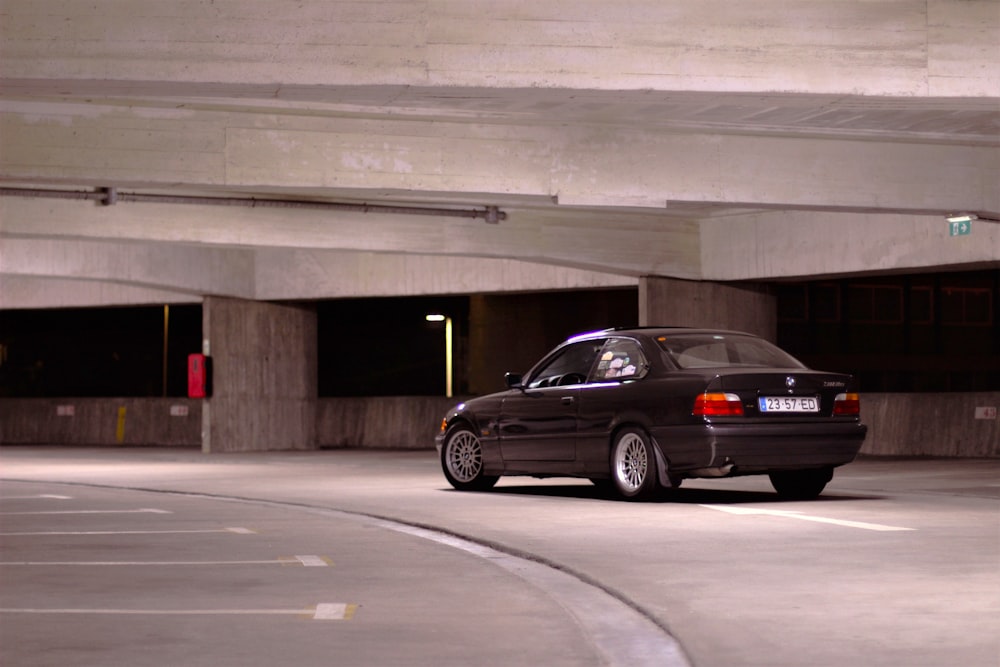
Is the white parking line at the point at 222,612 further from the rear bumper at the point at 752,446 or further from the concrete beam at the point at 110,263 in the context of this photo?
the concrete beam at the point at 110,263

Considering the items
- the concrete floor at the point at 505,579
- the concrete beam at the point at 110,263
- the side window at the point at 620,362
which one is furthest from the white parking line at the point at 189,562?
the concrete beam at the point at 110,263

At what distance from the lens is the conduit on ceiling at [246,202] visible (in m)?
22.3

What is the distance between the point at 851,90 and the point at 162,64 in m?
5.68

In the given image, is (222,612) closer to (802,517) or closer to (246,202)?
(802,517)

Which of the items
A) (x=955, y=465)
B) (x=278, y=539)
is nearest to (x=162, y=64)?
(x=278, y=539)

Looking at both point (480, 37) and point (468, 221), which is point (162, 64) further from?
point (468, 221)

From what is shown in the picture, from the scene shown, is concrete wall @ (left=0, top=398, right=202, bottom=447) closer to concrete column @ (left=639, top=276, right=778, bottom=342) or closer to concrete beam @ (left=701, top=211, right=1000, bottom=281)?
concrete column @ (left=639, top=276, right=778, bottom=342)

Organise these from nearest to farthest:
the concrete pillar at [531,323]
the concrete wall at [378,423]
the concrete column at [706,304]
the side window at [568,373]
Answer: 1. the side window at [568,373]
2. the concrete wall at [378,423]
3. the concrete column at [706,304]
4. the concrete pillar at [531,323]

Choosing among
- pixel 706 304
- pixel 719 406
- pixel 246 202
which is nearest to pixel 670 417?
pixel 719 406

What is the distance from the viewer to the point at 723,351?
1545cm

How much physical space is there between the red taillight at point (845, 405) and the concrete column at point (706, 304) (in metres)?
13.1

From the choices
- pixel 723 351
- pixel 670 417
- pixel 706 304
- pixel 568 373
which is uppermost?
pixel 706 304

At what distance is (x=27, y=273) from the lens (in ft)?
98.1

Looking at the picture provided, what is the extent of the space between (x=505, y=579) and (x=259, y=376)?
79.8ft
